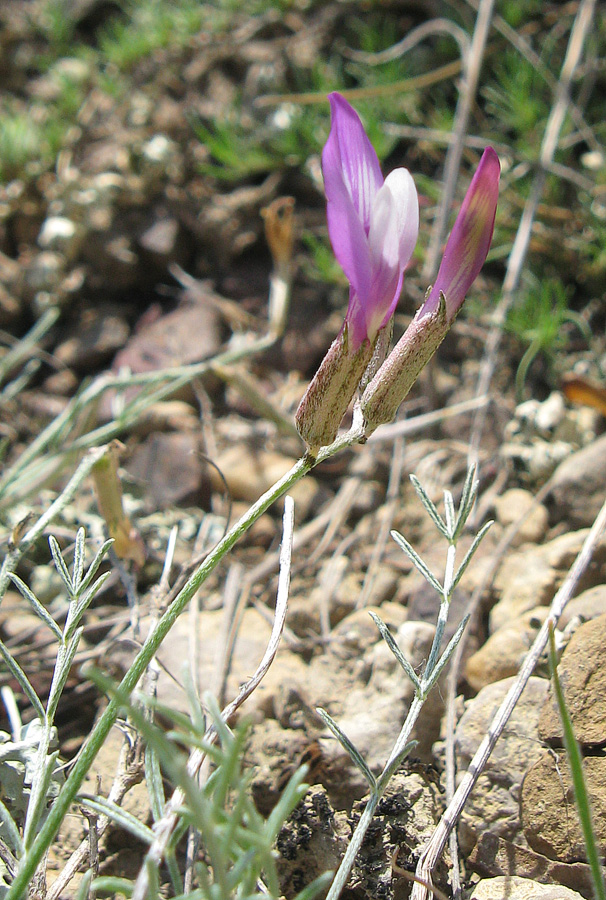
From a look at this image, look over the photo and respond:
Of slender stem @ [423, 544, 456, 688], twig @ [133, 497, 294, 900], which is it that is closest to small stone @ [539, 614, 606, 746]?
slender stem @ [423, 544, 456, 688]

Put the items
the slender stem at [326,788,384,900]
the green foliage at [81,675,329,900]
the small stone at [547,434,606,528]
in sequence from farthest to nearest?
the small stone at [547,434,606,528], the slender stem at [326,788,384,900], the green foliage at [81,675,329,900]

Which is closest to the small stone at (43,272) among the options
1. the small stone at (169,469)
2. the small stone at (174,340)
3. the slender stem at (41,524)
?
the small stone at (174,340)

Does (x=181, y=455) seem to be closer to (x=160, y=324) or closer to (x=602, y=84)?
(x=160, y=324)

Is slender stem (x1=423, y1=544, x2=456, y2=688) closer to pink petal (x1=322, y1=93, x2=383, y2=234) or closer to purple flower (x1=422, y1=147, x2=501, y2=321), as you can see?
purple flower (x1=422, y1=147, x2=501, y2=321)

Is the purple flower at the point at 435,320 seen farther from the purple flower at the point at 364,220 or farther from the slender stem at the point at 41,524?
the slender stem at the point at 41,524

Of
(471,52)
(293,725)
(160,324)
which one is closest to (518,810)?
(293,725)
